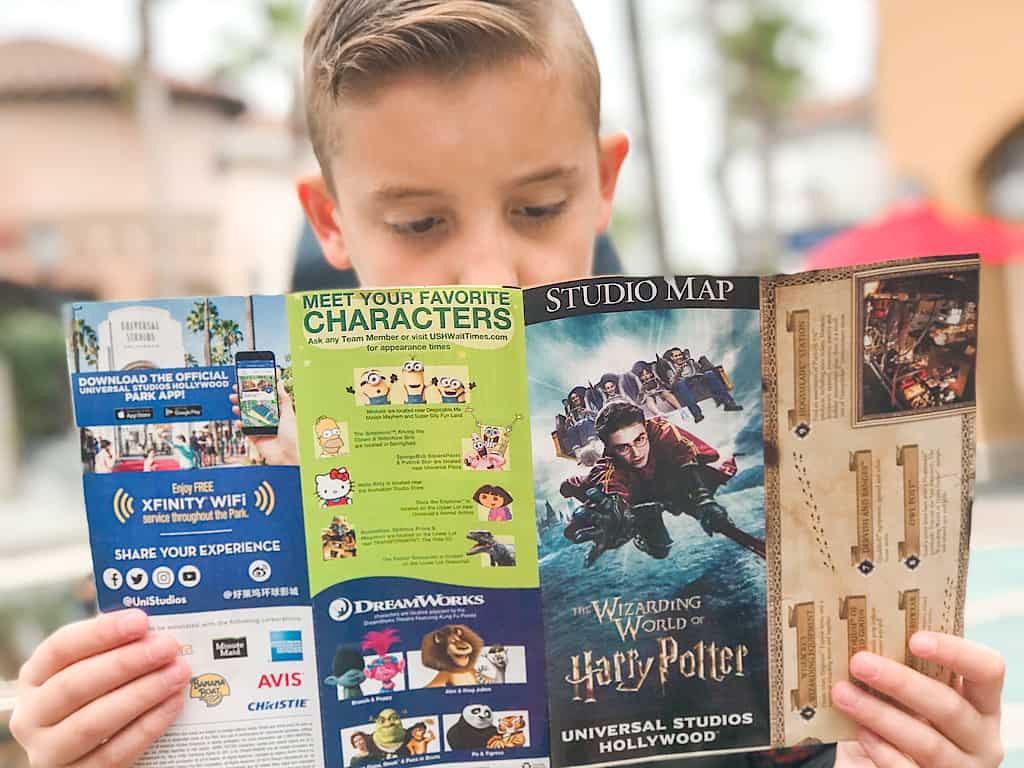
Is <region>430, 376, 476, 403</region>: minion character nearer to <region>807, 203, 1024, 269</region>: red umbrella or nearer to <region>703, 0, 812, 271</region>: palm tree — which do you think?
<region>807, 203, 1024, 269</region>: red umbrella

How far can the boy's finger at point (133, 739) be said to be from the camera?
71 cm

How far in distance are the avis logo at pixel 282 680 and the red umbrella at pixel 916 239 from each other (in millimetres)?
3903

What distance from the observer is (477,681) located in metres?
0.74

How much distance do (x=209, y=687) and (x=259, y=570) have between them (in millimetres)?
109

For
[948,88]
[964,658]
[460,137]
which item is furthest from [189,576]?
[948,88]

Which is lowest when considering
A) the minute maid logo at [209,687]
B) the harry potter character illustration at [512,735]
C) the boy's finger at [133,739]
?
the harry potter character illustration at [512,735]

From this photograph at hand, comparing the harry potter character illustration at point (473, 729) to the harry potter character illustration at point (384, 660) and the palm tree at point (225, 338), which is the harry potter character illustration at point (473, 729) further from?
the palm tree at point (225, 338)

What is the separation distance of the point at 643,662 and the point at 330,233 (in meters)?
0.71

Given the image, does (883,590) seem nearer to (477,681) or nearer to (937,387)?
(937,387)

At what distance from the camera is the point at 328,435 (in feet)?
2.30

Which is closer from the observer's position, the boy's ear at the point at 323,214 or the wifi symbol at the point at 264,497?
the wifi symbol at the point at 264,497

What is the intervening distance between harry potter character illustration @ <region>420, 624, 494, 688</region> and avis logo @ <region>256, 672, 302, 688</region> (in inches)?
4.1

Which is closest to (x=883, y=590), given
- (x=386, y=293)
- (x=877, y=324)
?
(x=877, y=324)

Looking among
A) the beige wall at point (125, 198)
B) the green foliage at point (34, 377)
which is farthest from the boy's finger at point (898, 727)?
the green foliage at point (34, 377)
